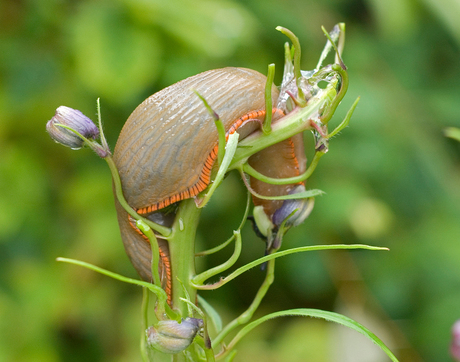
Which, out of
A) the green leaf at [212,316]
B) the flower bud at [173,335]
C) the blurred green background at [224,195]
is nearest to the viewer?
the flower bud at [173,335]

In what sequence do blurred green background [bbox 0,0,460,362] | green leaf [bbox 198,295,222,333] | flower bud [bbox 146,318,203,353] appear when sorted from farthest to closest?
blurred green background [bbox 0,0,460,362] < green leaf [bbox 198,295,222,333] < flower bud [bbox 146,318,203,353]

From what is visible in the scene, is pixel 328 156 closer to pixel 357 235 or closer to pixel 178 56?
pixel 357 235

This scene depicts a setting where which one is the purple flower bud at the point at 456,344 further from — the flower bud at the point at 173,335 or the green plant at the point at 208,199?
the flower bud at the point at 173,335

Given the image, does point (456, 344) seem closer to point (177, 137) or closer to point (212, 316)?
point (212, 316)

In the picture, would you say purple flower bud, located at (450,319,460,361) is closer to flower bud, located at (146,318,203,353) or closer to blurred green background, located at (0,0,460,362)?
flower bud, located at (146,318,203,353)

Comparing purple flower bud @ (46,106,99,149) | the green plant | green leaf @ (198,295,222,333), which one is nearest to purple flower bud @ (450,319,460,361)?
the green plant

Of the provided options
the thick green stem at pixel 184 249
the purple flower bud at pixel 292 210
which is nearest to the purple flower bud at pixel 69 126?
the thick green stem at pixel 184 249
